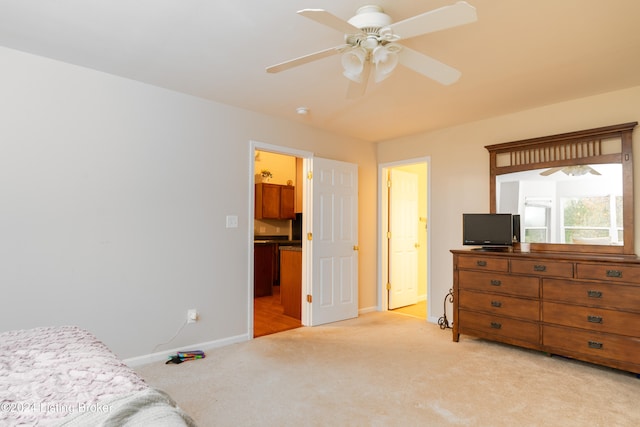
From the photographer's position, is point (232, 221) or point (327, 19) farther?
point (232, 221)

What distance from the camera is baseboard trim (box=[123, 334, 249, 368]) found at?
3.02m

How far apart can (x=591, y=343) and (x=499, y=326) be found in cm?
72

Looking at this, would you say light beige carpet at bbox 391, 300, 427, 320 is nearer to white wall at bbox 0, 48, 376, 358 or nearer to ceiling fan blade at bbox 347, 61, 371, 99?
white wall at bbox 0, 48, 376, 358

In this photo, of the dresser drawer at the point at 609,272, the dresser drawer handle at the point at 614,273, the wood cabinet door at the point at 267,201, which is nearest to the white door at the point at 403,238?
the wood cabinet door at the point at 267,201

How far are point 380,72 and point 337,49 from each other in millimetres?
315

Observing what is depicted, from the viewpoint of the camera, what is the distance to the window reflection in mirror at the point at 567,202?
10.7 ft

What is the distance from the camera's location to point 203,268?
3486mm

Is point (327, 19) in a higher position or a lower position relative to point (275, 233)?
higher

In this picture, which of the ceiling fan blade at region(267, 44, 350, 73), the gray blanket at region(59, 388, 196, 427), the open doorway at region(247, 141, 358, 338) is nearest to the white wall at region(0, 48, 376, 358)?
the open doorway at region(247, 141, 358, 338)

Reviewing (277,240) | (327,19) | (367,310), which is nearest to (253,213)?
(367,310)

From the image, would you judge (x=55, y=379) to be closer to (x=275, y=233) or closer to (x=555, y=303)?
(x=555, y=303)

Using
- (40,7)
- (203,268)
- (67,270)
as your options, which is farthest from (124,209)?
(40,7)

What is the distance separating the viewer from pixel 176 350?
3275 mm

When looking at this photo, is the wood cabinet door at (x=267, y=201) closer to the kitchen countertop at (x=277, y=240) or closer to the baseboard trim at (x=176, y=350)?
the kitchen countertop at (x=277, y=240)
